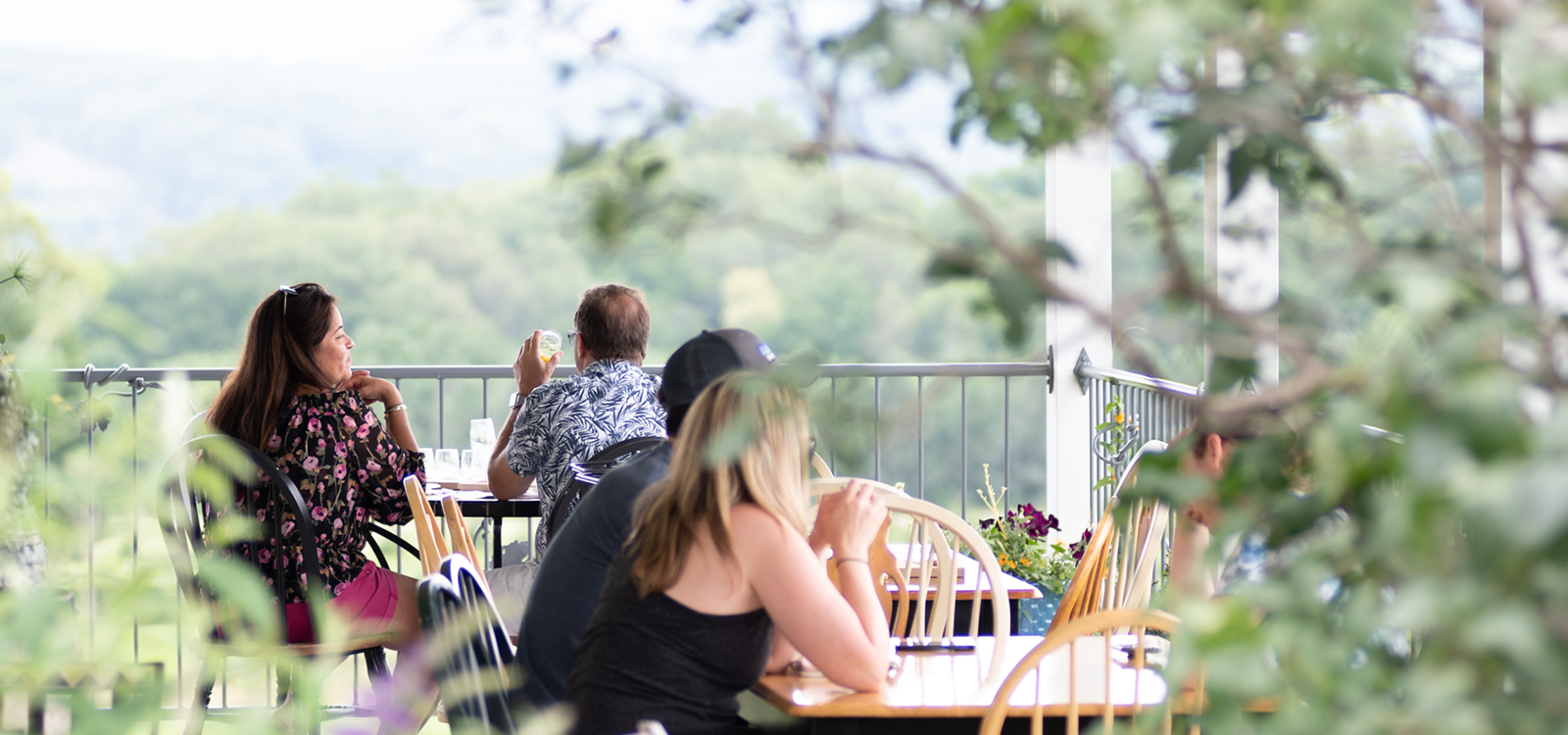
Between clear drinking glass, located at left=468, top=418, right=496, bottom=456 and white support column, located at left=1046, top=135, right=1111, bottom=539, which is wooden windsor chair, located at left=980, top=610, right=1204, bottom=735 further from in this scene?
white support column, located at left=1046, top=135, right=1111, bottom=539

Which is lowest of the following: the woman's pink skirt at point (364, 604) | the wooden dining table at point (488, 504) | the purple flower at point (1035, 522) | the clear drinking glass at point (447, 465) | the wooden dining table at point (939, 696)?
the woman's pink skirt at point (364, 604)

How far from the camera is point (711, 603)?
65.7 inches

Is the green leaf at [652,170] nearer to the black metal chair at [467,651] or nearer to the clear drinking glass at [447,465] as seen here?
the black metal chair at [467,651]

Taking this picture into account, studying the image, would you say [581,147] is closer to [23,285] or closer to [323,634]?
[323,634]

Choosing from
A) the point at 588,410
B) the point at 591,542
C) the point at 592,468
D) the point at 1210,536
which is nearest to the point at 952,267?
the point at 1210,536

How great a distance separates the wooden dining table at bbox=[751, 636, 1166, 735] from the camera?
1605 mm

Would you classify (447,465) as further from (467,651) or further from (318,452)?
(467,651)

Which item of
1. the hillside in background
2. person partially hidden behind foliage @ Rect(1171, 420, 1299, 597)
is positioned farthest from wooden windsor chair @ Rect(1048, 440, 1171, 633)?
the hillside in background

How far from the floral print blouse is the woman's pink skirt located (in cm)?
3

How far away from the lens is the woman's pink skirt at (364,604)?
2.95 m

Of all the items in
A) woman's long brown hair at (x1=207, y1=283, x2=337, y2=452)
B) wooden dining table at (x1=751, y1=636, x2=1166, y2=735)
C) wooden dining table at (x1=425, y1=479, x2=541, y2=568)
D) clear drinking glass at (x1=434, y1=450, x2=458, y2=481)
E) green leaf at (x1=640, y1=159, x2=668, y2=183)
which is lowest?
wooden dining table at (x1=751, y1=636, x2=1166, y2=735)

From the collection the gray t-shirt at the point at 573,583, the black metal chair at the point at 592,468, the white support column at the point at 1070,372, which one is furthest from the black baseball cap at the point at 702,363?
the white support column at the point at 1070,372

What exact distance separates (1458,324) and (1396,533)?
0.13 m

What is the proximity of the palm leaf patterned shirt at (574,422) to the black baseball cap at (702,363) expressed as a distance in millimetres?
1124
